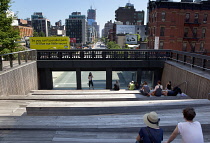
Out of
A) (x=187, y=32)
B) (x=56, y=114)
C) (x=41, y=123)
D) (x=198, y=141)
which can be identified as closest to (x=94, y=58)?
(x=56, y=114)

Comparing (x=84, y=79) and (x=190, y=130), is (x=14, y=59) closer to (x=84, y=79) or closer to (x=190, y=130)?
(x=84, y=79)

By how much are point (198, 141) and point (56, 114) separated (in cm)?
459

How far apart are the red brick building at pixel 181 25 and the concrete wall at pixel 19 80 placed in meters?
27.5

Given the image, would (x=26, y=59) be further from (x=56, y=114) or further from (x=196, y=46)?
(x=196, y=46)

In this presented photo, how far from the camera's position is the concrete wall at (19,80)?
29.9ft

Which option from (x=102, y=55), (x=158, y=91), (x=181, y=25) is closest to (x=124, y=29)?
(x=181, y=25)

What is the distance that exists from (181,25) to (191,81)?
103ft

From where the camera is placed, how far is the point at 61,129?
15.9ft

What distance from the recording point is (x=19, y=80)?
10867 mm

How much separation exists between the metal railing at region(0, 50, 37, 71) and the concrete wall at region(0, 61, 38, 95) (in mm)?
332

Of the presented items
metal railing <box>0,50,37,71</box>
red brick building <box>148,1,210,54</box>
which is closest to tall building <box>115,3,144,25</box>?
red brick building <box>148,1,210,54</box>

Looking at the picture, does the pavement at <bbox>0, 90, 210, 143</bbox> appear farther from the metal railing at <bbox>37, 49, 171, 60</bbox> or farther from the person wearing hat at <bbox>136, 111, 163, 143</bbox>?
the metal railing at <bbox>37, 49, 171, 60</bbox>

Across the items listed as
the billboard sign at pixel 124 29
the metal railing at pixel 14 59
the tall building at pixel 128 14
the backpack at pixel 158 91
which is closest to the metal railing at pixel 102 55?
the metal railing at pixel 14 59

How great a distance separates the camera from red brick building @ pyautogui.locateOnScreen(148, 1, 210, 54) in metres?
35.6
